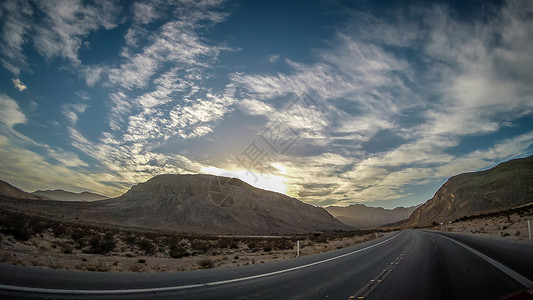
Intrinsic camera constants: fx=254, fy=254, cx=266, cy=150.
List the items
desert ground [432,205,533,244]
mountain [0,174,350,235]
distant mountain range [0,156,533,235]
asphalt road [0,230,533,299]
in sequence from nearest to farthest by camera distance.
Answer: asphalt road [0,230,533,299] → desert ground [432,205,533,244] → mountain [0,174,350,235] → distant mountain range [0,156,533,235]

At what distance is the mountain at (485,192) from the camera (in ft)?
317

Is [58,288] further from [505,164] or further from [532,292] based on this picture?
[505,164]

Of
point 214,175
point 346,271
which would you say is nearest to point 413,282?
point 346,271

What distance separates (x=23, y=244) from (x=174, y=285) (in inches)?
537

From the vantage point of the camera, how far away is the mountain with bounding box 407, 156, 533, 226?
96.5 metres

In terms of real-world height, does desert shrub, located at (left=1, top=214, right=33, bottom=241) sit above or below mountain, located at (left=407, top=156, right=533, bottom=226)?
below

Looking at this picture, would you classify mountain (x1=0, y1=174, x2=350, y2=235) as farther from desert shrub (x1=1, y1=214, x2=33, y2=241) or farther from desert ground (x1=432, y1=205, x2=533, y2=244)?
desert ground (x1=432, y1=205, x2=533, y2=244)

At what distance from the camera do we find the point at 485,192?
110188 millimetres

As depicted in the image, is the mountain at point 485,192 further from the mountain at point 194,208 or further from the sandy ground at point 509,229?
the mountain at point 194,208

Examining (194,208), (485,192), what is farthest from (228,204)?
(485,192)

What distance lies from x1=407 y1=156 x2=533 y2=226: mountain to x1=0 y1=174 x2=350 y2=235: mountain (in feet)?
209

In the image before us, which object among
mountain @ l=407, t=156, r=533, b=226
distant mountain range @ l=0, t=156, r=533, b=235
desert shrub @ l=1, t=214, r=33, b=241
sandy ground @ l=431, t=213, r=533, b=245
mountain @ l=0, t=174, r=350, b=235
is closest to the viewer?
desert shrub @ l=1, t=214, r=33, b=241

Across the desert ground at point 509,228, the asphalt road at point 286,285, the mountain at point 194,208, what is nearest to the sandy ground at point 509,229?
the desert ground at point 509,228

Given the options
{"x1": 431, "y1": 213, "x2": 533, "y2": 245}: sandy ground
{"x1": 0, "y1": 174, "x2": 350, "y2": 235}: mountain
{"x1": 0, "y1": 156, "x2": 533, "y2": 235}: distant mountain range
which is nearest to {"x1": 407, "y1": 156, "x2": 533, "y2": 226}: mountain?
{"x1": 0, "y1": 156, "x2": 533, "y2": 235}: distant mountain range
